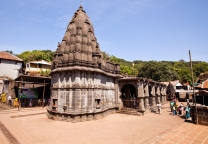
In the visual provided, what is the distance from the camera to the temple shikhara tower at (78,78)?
1569cm

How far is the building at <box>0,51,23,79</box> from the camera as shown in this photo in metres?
34.6

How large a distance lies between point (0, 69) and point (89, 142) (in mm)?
35161

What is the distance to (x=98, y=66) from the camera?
59.9 feet

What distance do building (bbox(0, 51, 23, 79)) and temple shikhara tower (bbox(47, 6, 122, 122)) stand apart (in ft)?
80.6

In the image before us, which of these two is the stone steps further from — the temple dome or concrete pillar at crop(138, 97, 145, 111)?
the temple dome

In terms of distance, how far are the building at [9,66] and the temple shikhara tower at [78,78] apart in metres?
24.6

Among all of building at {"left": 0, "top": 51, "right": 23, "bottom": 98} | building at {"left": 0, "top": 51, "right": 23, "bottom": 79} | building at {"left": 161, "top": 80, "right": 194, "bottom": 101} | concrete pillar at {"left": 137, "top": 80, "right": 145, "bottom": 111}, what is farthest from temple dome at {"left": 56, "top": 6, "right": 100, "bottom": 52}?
building at {"left": 161, "top": 80, "right": 194, "bottom": 101}

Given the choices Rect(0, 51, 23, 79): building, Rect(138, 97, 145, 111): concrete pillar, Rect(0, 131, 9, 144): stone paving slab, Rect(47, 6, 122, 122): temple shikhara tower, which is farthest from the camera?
Rect(0, 51, 23, 79): building

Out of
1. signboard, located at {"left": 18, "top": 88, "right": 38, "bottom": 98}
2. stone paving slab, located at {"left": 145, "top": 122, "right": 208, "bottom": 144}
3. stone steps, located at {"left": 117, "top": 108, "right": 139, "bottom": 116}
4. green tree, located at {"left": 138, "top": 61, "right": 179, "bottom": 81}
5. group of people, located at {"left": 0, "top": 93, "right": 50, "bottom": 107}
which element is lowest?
stone steps, located at {"left": 117, "top": 108, "right": 139, "bottom": 116}

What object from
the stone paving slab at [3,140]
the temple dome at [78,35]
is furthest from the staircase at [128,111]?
the stone paving slab at [3,140]

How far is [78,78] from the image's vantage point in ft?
52.3

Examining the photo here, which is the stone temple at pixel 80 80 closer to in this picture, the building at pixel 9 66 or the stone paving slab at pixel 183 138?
the stone paving slab at pixel 183 138

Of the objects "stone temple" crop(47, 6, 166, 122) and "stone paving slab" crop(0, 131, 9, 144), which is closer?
"stone paving slab" crop(0, 131, 9, 144)

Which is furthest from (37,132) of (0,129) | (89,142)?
(89,142)
